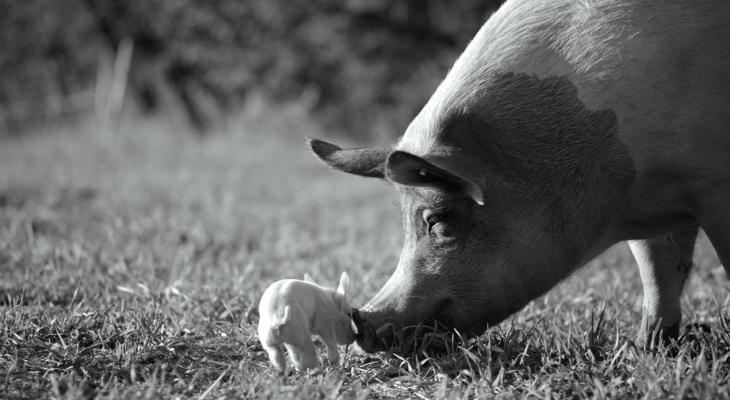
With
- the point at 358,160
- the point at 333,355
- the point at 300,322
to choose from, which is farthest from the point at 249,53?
the point at 300,322

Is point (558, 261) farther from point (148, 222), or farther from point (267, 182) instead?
point (267, 182)

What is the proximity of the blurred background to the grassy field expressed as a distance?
5977mm

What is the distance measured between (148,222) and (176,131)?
516cm

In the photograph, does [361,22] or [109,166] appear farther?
[361,22]

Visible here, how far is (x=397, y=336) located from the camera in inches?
119

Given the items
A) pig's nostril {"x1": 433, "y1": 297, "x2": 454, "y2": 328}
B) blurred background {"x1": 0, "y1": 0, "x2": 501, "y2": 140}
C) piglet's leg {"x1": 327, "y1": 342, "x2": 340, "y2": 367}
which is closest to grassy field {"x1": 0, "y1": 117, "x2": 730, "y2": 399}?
piglet's leg {"x1": 327, "y1": 342, "x2": 340, "y2": 367}

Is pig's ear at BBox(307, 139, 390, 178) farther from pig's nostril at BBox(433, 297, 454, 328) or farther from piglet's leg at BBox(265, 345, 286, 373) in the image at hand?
piglet's leg at BBox(265, 345, 286, 373)

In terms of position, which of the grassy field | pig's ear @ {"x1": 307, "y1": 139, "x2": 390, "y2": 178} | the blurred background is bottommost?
the grassy field

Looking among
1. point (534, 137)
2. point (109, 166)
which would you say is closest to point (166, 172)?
point (109, 166)

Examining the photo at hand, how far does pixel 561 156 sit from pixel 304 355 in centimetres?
117

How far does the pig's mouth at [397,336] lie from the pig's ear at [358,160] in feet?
1.79

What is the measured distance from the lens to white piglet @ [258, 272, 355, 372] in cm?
273

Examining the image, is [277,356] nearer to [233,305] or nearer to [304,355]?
[304,355]

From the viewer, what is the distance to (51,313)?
11.1 ft
